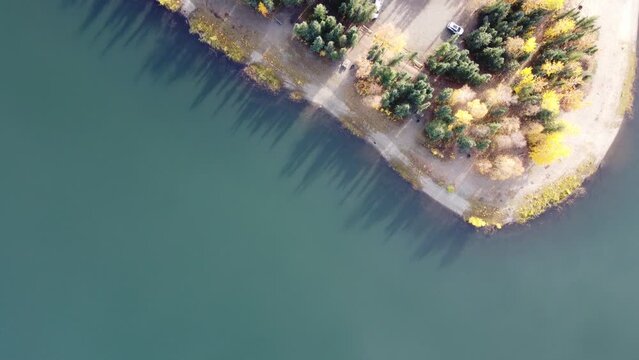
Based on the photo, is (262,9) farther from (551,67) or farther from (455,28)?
(551,67)

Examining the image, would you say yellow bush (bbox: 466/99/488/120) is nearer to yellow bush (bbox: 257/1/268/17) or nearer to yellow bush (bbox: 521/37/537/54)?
yellow bush (bbox: 521/37/537/54)

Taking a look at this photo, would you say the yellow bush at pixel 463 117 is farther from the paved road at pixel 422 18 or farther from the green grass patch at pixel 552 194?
the green grass patch at pixel 552 194

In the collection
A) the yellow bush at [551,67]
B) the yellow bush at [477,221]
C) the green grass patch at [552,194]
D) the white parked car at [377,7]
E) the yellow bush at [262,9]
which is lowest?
the yellow bush at [477,221]

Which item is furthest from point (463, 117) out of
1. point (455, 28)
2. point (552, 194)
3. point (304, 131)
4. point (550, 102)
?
point (304, 131)

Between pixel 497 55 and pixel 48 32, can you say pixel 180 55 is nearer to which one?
pixel 48 32

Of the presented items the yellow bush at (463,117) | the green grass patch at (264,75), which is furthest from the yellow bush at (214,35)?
the yellow bush at (463,117)

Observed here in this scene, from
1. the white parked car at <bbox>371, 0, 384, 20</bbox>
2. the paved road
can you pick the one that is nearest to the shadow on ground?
the white parked car at <bbox>371, 0, 384, 20</bbox>
